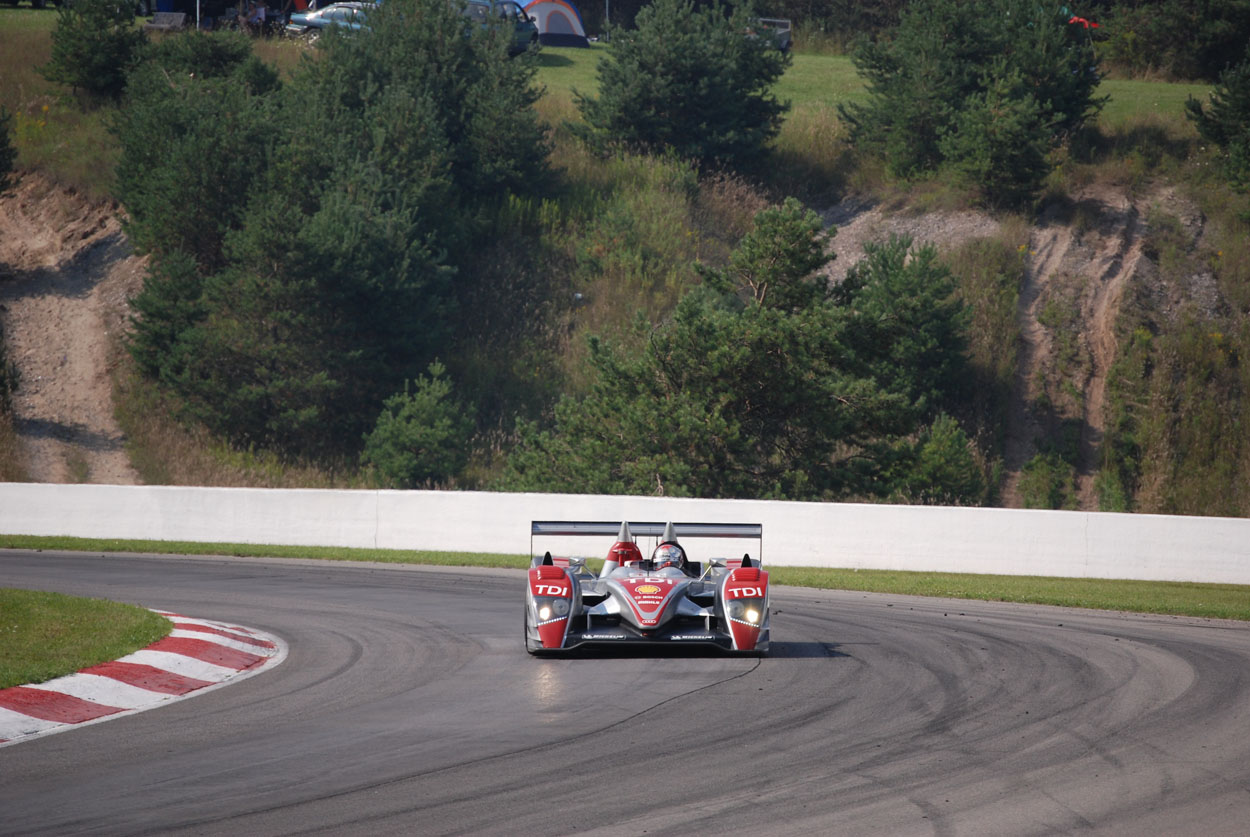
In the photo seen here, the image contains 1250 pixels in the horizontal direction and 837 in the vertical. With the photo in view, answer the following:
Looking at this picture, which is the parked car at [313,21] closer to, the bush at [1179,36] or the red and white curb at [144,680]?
the bush at [1179,36]

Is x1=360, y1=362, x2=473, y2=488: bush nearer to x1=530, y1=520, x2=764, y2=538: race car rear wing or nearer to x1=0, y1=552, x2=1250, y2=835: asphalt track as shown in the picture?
x1=0, y1=552, x2=1250, y2=835: asphalt track

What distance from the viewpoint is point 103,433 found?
128 ft

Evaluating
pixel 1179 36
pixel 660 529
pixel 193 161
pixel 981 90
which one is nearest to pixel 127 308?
pixel 193 161

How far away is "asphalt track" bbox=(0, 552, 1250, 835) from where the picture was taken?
6.18m

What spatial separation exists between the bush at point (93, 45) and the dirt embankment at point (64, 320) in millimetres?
5144

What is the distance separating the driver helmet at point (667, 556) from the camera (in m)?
12.2

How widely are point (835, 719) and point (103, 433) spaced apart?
35.7 meters

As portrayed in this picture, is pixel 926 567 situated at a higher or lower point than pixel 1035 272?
lower

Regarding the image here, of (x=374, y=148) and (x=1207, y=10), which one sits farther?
(x=1207, y=10)

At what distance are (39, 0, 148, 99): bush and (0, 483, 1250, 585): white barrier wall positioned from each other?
29231mm

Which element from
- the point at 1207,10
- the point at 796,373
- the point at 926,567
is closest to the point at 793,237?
the point at 796,373

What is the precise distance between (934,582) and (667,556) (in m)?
8.32

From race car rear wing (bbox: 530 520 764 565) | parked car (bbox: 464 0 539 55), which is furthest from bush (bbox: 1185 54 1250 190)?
race car rear wing (bbox: 530 520 764 565)

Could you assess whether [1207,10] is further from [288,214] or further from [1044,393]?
[288,214]
